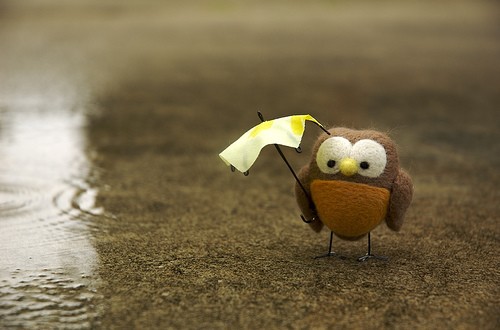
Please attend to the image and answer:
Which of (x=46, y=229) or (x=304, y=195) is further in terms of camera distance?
(x=46, y=229)

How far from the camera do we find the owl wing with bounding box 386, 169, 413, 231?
1115 millimetres

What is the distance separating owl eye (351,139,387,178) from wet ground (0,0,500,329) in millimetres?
185

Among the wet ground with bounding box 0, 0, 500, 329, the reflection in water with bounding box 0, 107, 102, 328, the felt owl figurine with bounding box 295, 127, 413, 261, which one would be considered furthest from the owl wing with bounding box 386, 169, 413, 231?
the reflection in water with bounding box 0, 107, 102, 328

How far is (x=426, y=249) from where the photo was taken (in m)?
1.28

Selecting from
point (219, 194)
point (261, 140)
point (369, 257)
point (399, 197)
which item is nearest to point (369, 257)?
point (369, 257)

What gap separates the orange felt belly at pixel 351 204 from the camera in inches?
43.4

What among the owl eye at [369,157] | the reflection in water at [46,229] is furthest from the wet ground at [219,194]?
the owl eye at [369,157]

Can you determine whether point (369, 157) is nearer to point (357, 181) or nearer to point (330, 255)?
point (357, 181)

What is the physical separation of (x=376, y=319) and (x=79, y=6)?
7134 millimetres

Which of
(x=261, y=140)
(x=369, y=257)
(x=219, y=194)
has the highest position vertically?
(x=261, y=140)

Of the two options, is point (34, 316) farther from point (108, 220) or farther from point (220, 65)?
point (220, 65)

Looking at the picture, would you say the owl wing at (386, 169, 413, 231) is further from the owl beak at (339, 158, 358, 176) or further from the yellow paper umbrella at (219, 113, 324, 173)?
the yellow paper umbrella at (219, 113, 324, 173)

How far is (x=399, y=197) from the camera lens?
1.12 m

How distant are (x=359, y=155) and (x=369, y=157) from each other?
0.06 feet
